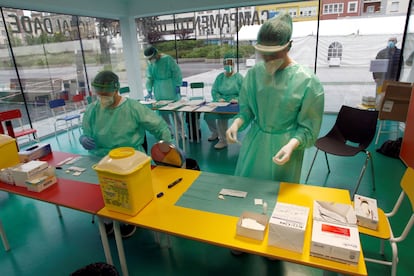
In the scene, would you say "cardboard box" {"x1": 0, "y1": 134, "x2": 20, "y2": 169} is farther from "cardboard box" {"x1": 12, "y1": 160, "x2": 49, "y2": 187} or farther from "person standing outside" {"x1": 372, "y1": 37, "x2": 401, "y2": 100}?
"person standing outside" {"x1": 372, "y1": 37, "x2": 401, "y2": 100}

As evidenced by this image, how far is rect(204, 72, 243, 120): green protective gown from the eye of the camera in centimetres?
439

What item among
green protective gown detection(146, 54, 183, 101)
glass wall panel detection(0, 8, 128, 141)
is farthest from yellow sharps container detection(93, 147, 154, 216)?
glass wall panel detection(0, 8, 128, 141)

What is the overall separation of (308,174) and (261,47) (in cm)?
202

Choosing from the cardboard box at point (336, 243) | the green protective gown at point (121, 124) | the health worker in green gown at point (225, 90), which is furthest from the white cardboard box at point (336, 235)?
the health worker in green gown at point (225, 90)

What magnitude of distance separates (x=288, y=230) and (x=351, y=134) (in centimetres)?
235

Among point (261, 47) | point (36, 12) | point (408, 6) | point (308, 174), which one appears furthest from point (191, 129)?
point (408, 6)

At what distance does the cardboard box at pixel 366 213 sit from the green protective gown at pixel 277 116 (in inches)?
16.4

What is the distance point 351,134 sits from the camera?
9.89 ft

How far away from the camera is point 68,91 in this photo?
18.8 ft

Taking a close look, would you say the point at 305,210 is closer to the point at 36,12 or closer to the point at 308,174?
the point at 308,174

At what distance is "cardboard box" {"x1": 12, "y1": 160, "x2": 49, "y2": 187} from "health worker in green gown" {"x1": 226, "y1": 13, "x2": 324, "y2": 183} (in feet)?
4.41

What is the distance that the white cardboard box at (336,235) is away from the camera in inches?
40.9

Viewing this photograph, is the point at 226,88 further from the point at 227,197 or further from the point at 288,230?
the point at 288,230

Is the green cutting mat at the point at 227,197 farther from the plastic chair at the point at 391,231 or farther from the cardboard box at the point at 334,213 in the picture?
the plastic chair at the point at 391,231
